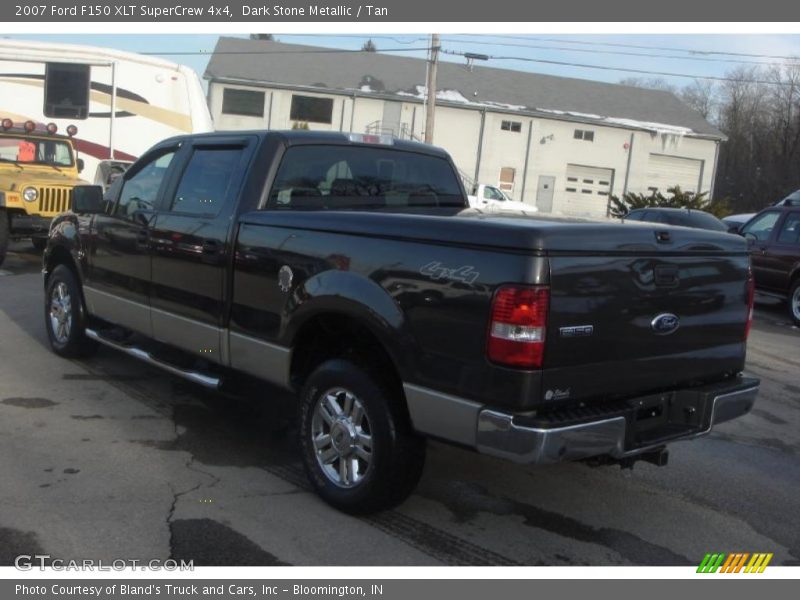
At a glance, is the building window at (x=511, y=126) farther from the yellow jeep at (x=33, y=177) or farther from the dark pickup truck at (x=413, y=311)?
the dark pickup truck at (x=413, y=311)

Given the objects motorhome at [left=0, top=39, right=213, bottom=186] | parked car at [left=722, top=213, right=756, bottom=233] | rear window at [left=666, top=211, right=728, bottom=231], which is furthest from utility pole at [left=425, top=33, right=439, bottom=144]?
rear window at [left=666, top=211, right=728, bottom=231]

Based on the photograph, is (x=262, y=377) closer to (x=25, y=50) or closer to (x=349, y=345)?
(x=349, y=345)

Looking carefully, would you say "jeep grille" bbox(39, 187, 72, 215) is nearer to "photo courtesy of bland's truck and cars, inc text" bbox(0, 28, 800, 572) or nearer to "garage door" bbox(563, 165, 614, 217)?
"photo courtesy of bland's truck and cars, inc text" bbox(0, 28, 800, 572)

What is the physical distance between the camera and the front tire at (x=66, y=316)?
23.2ft

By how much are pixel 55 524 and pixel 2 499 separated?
472 mm

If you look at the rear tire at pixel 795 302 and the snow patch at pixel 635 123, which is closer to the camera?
the rear tire at pixel 795 302

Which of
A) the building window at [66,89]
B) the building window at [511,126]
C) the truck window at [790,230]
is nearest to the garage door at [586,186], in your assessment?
the building window at [511,126]

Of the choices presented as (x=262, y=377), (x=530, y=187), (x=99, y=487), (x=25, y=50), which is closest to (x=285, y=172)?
(x=262, y=377)

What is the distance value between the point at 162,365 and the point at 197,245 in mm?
984

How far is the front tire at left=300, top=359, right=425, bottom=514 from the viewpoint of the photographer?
4.13 meters

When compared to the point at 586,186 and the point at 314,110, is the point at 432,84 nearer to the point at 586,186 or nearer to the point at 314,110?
the point at 314,110

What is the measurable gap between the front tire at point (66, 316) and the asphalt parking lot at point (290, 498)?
0.71 meters

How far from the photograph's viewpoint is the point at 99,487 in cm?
461

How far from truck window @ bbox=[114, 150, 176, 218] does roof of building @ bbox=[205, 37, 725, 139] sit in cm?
3352
